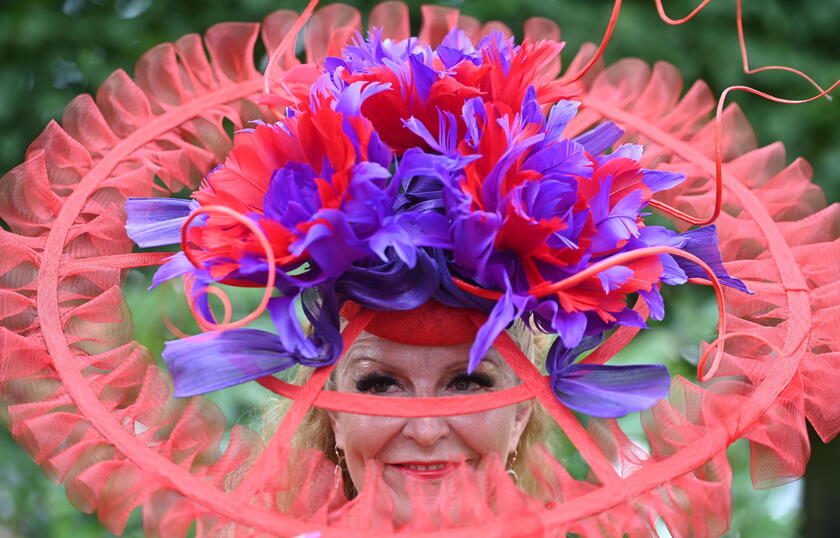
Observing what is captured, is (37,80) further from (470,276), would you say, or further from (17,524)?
(470,276)

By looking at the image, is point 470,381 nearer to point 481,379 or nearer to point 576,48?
point 481,379

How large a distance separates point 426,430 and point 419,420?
16mm

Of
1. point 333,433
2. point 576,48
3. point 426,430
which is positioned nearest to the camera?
point 426,430

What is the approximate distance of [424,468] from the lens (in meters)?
1.41

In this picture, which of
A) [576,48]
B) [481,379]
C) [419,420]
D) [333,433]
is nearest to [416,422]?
[419,420]

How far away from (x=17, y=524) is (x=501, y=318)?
6.33ft

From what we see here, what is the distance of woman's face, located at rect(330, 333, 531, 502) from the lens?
1.39 meters

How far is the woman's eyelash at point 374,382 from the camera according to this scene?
1.43 metres

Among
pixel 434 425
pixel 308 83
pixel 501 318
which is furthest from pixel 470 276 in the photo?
pixel 308 83

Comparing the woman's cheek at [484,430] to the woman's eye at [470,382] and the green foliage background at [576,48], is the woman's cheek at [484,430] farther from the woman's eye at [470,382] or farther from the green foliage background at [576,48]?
the green foliage background at [576,48]

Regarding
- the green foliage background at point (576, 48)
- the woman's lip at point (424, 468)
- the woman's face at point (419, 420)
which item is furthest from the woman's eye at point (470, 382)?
the green foliage background at point (576, 48)

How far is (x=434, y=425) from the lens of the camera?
138 centimetres

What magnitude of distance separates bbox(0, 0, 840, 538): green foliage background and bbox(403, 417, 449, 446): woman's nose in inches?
42.8

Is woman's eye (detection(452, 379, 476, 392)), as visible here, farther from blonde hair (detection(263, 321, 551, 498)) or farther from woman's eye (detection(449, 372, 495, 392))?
blonde hair (detection(263, 321, 551, 498))
